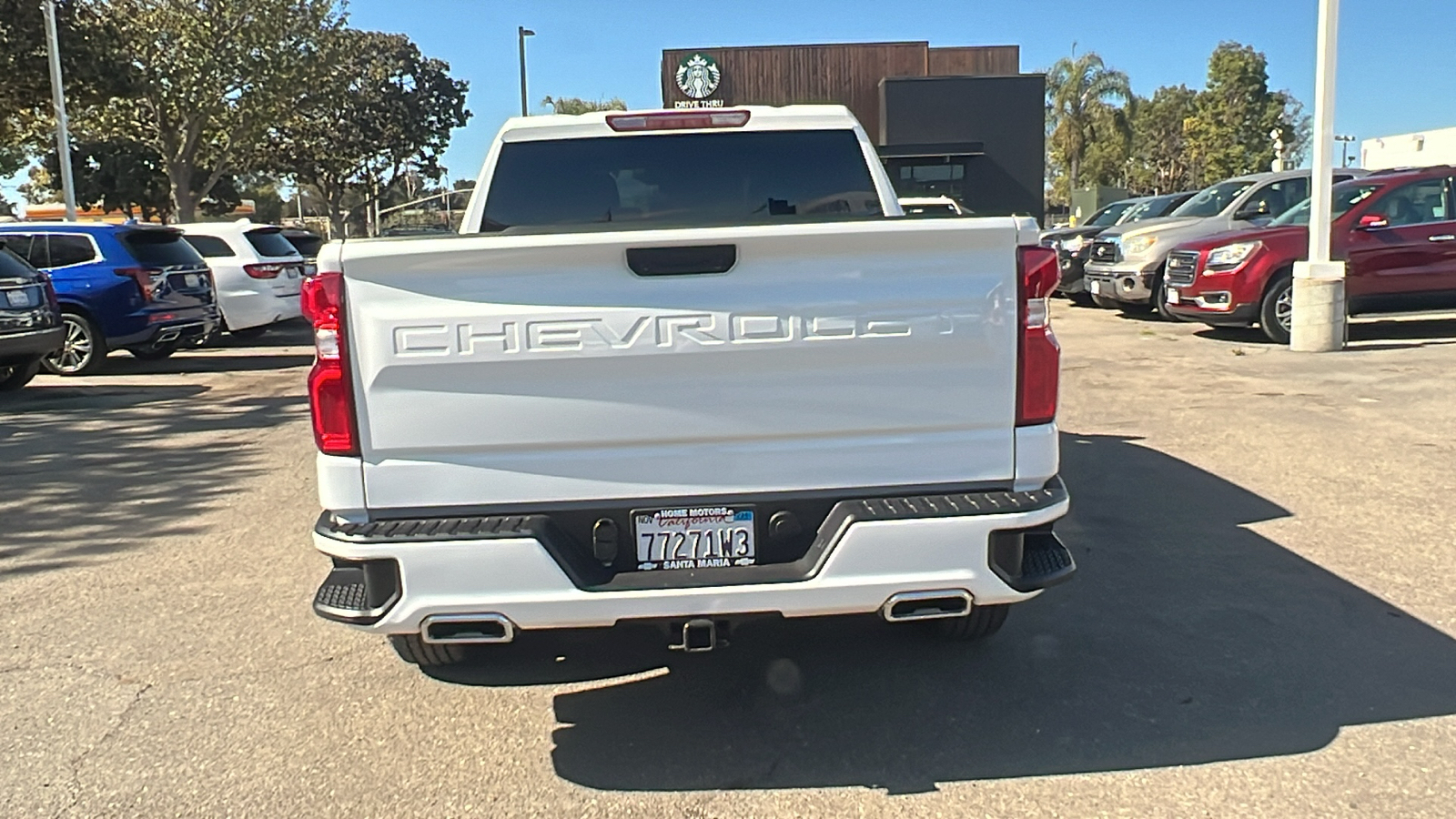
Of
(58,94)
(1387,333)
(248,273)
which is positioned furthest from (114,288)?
(1387,333)

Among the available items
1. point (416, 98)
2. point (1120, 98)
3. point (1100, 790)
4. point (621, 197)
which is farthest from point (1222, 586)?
point (416, 98)

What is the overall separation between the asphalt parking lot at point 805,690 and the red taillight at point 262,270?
26.0 ft

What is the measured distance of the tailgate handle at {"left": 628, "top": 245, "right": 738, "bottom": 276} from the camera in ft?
10.4

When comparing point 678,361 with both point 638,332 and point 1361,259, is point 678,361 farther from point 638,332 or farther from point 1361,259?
point 1361,259

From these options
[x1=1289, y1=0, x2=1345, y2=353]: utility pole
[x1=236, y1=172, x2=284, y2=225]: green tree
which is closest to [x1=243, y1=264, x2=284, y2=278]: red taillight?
[x1=1289, y1=0, x2=1345, y2=353]: utility pole

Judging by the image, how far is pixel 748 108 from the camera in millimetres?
5363

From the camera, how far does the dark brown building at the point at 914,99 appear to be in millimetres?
34156

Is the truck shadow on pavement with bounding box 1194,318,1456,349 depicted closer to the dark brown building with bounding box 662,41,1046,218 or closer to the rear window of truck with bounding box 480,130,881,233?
the rear window of truck with bounding box 480,130,881,233

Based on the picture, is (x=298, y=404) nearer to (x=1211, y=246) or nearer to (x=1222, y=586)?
(x=1222, y=586)

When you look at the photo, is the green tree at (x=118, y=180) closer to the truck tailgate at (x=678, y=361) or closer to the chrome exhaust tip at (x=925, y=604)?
the truck tailgate at (x=678, y=361)

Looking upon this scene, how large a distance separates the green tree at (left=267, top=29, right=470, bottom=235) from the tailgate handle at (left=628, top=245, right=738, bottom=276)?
134ft

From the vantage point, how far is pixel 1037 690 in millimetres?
3988

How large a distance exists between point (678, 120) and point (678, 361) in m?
2.21

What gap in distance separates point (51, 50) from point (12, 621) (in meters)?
17.1
